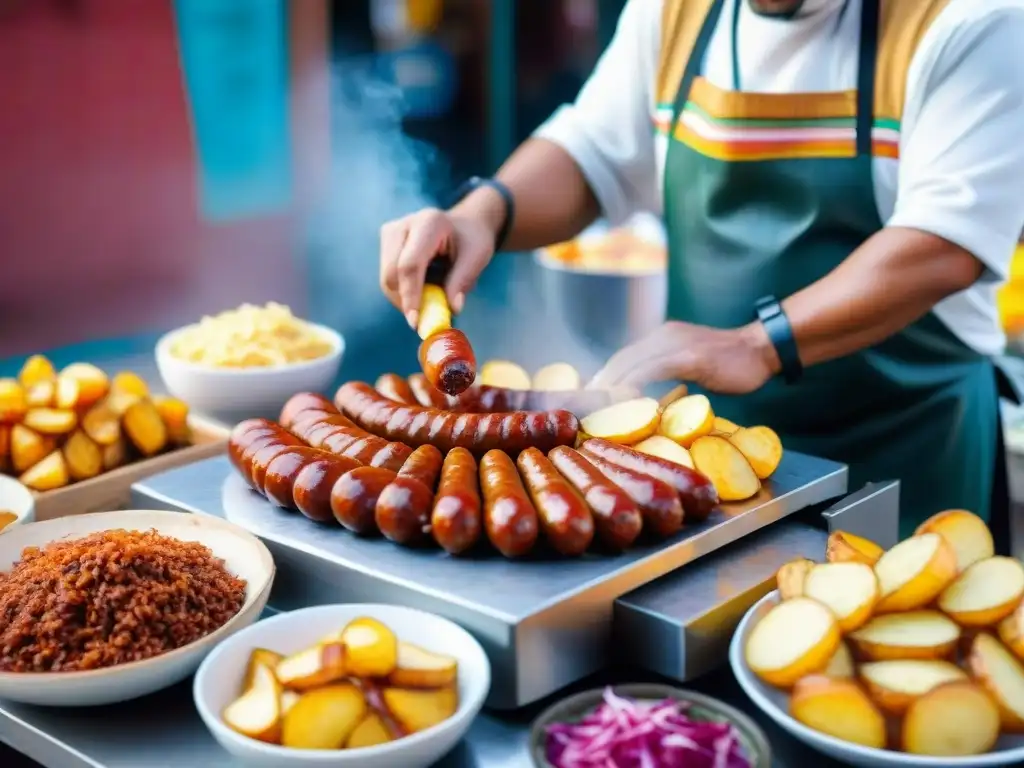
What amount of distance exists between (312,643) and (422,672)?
22 centimetres

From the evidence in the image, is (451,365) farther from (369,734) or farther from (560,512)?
(369,734)

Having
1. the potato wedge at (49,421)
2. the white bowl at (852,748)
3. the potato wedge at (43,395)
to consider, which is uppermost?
the potato wedge at (43,395)

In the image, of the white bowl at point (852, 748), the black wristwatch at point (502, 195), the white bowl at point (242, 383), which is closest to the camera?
the white bowl at point (852, 748)

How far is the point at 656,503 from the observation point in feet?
5.45

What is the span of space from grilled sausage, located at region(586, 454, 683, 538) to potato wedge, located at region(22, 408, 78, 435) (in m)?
1.30

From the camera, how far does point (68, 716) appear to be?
1.54 meters

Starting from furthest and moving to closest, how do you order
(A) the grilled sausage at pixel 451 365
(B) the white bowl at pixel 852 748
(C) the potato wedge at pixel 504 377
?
(C) the potato wedge at pixel 504 377
(A) the grilled sausage at pixel 451 365
(B) the white bowl at pixel 852 748

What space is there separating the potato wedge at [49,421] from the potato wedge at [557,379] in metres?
1.02

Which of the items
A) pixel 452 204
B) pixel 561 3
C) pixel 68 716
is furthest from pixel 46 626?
pixel 561 3

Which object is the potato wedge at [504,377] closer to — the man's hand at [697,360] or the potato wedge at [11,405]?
the man's hand at [697,360]

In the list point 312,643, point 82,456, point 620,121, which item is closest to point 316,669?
point 312,643

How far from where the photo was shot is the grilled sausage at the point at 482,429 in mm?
1903

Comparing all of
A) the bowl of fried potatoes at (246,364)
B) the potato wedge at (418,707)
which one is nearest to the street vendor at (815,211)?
the bowl of fried potatoes at (246,364)

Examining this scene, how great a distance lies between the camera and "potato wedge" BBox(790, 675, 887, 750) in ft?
4.23
